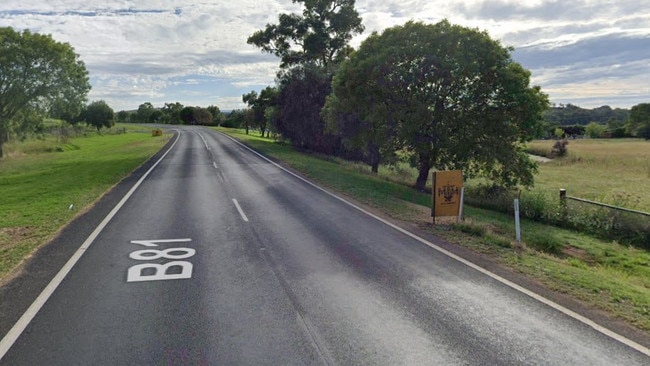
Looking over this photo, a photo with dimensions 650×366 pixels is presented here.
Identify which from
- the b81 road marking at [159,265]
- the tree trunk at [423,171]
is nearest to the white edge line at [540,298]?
the b81 road marking at [159,265]

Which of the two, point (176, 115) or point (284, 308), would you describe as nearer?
point (284, 308)

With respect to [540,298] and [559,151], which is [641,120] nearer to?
[559,151]

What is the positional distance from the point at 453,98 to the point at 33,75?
32514 millimetres

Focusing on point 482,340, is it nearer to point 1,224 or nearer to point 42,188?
point 1,224

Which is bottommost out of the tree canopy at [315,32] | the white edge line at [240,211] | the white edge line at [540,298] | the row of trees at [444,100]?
the white edge line at [540,298]

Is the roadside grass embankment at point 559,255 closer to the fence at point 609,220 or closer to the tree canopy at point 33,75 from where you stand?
the fence at point 609,220

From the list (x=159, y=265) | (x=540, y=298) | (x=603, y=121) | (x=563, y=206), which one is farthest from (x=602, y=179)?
(x=603, y=121)

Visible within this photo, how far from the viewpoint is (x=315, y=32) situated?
4038 cm

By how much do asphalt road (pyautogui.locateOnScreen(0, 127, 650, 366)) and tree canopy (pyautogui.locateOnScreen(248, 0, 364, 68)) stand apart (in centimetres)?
3277

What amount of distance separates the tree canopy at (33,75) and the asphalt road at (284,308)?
99.9ft

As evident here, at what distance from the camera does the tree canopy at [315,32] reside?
130ft

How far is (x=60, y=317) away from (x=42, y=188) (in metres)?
→ 14.1

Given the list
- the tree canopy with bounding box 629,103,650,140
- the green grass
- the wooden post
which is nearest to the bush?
the wooden post

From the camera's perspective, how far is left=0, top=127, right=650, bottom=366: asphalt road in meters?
5.05
